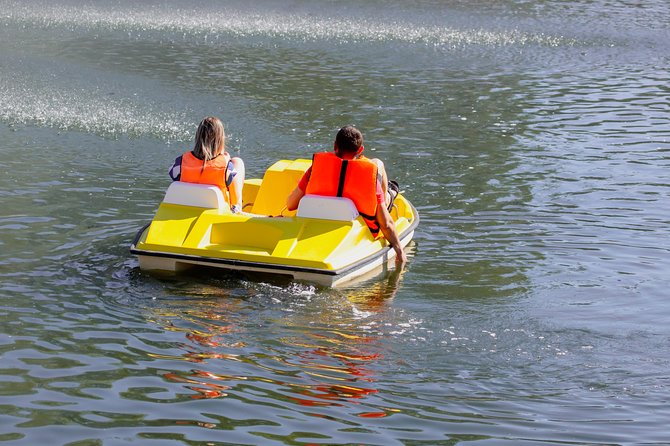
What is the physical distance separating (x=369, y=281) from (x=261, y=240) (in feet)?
3.29

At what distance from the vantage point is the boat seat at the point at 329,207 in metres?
9.67

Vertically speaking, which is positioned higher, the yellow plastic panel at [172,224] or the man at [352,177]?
the man at [352,177]

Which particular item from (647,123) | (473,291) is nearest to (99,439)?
(473,291)

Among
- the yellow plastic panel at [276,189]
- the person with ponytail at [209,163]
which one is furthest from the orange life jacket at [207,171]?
the yellow plastic panel at [276,189]

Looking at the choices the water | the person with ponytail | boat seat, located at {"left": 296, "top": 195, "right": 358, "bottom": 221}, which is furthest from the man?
the person with ponytail

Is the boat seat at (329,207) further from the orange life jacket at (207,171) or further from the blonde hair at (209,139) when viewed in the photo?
the blonde hair at (209,139)

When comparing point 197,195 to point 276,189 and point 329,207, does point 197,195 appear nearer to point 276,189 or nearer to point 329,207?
point 329,207

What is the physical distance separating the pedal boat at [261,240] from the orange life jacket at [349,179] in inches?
4.9

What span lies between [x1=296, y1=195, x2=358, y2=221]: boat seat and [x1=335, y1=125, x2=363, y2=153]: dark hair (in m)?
0.44

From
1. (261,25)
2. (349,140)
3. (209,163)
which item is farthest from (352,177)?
(261,25)

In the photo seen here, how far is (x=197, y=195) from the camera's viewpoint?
32.2 feet

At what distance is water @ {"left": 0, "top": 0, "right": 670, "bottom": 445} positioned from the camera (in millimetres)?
6777

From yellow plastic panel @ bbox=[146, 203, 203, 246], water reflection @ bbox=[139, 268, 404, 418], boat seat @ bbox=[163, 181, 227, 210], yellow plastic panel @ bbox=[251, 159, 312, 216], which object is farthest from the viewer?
yellow plastic panel @ bbox=[251, 159, 312, 216]

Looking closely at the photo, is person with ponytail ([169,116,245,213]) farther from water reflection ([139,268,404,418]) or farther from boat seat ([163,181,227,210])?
water reflection ([139,268,404,418])
